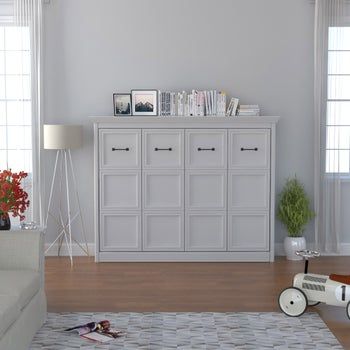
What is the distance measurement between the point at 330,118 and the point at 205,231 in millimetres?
1861

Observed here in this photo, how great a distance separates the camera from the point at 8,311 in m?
3.44

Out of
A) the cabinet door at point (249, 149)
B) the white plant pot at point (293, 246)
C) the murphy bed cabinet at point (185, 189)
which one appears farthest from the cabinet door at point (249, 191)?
the white plant pot at point (293, 246)

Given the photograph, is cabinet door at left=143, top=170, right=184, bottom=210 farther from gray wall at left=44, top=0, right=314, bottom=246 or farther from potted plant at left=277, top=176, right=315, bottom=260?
potted plant at left=277, top=176, right=315, bottom=260

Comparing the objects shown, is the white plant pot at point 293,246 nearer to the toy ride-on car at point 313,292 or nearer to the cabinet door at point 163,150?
the cabinet door at point 163,150

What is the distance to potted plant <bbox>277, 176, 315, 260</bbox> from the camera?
679cm

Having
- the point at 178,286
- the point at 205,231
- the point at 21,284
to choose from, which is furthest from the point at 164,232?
the point at 21,284

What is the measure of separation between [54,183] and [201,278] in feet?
6.78

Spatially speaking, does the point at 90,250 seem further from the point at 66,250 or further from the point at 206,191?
the point at 206,191

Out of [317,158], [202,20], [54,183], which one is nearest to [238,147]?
[317,158]

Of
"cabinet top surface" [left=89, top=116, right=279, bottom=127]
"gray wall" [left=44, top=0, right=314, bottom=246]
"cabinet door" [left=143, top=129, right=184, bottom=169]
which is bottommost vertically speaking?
"cabinet door" [left=143, top=129, right=184, bottom=169]

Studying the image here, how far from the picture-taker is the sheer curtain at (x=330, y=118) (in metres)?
6.90

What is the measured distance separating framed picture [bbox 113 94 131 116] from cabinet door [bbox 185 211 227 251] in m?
1.32

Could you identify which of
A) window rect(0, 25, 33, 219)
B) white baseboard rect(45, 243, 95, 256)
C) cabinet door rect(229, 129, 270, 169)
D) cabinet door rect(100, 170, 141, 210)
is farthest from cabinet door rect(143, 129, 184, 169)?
window rect(0, 25, 33, 219)

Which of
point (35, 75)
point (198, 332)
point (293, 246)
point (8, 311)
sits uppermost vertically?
point (35, 75)
